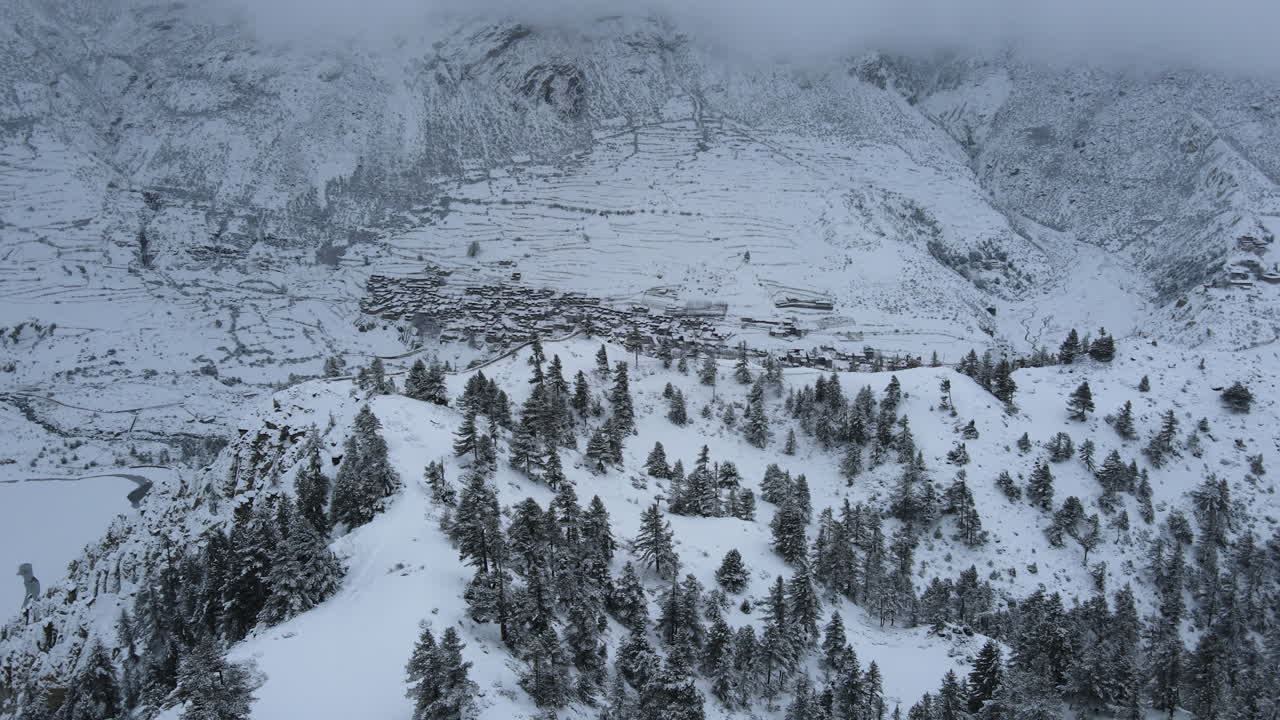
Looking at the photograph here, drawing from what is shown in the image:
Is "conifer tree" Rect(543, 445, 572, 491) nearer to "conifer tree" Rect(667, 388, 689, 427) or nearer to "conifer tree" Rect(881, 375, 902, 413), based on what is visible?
"conifer tree" Rect(667, 388, 689, 427)

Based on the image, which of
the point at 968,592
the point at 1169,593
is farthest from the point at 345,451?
the point at 1169,593

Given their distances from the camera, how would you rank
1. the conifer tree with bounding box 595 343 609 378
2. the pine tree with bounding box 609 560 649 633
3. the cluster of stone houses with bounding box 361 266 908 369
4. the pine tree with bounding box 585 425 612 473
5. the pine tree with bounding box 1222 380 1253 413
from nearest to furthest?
the pine tree with bounding box 609 560 649 633, the pine tree with bounding box 585 425 612 473, the pine tree with bounding box 1222 380 1253 413, the conifer tree with bounding box 595 343 609 378, the cluster of stone houses with bounding box 361 266 908 369

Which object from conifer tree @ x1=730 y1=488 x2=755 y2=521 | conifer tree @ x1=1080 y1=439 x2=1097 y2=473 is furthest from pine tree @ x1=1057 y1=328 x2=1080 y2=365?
conifer tree @ x1=730 y1=488 x2=755 y2=521

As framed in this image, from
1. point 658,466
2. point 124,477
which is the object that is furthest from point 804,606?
point 124,477

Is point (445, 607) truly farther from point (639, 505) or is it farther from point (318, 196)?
point (318, 196)

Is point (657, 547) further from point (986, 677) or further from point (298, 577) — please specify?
point (298, 577)

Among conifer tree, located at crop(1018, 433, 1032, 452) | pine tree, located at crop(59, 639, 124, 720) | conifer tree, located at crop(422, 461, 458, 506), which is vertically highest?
conifer tree, located at crop(422, 461, 458, 506)

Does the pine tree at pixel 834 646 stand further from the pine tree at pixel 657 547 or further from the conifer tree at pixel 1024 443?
the conifer tree at pixel 1024 443
